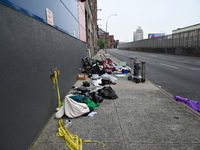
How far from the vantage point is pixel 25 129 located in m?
2.23

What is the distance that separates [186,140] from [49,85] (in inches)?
126

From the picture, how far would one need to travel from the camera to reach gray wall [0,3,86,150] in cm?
181

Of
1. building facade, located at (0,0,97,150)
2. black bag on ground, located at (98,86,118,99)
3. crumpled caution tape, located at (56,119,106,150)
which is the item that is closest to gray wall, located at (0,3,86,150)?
building facade, located at (0,0,97,150)

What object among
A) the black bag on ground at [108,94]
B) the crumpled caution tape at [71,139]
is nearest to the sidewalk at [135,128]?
the crumpled caution tape at [71,139]

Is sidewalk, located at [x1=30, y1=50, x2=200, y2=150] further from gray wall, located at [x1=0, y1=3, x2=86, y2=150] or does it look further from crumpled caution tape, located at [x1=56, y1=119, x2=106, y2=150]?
gray wall, located at [x1=0, y1=3, x2=86, y2=150]

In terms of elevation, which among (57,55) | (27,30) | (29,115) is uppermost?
(27,30)

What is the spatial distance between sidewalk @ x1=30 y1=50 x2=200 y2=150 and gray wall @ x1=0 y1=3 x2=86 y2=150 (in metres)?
0.47

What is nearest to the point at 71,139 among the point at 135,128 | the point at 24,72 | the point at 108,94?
the point at 135,128

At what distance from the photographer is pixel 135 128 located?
296 centimetres

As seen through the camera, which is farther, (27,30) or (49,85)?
(49,85)

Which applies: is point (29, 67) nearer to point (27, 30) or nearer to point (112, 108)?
point (27, 30)

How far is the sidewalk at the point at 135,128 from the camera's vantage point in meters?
2.46

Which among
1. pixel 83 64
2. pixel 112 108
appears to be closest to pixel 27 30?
pixel 112 108

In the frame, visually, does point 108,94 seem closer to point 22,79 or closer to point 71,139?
point 71,139
